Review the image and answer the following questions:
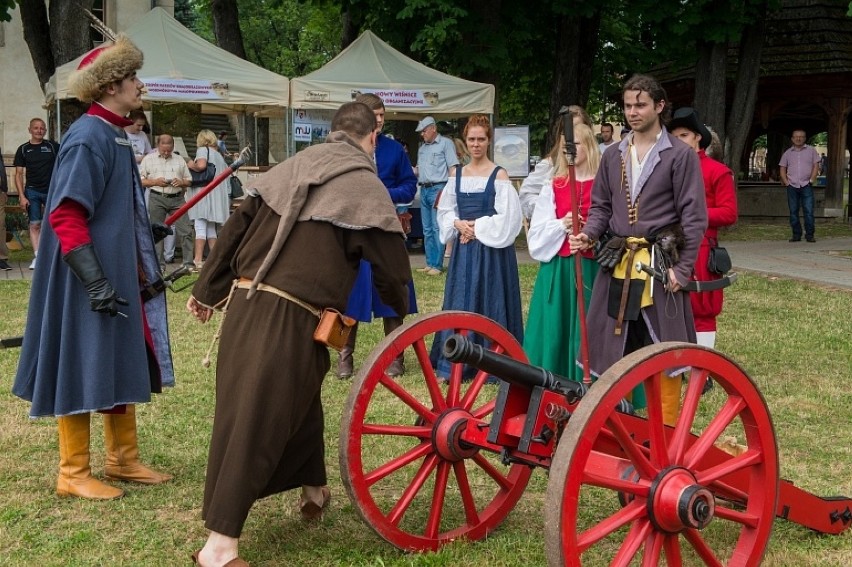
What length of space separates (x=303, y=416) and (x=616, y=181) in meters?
2.00

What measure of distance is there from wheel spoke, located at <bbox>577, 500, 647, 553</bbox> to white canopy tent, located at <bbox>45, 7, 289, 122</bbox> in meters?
11.5

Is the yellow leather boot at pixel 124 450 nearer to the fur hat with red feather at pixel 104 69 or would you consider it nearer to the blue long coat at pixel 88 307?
the blue long coat at pixel 88 307

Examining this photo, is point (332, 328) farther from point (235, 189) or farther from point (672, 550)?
point (235, 189)

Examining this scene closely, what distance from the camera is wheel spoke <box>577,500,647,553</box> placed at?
121 inches

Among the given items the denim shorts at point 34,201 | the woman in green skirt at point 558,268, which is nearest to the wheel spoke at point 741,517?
the woman in green skirt at point 558,268

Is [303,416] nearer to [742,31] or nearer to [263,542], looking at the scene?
[263,542]

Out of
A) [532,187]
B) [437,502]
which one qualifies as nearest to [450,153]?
[532,187]

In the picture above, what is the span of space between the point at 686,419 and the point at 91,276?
2353 mm

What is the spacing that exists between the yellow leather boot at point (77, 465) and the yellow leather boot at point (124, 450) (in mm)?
176

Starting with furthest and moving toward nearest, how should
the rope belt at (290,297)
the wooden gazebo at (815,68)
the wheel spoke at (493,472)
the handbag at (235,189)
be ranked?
the wooden gazebo at (815,68) < the handbag at (235,189) < the wheel spoke at (493,472) < the rope belt at (290,297)

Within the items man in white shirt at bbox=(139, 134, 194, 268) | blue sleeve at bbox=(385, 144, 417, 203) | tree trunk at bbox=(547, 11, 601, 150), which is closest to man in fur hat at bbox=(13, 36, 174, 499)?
blue sleeve at bbox=(385, 144, 417, 203)

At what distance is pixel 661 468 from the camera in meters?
3.32

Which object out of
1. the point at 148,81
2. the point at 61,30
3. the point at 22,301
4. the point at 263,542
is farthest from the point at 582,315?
the point at 61,30

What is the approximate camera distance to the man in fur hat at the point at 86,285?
4.36m
